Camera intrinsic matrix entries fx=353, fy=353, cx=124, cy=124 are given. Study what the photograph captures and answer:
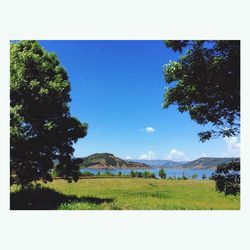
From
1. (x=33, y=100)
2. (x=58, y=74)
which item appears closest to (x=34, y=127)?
(x=33, y=100)

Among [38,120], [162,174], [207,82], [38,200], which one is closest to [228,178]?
[207,82]

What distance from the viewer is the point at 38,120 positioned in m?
16.3

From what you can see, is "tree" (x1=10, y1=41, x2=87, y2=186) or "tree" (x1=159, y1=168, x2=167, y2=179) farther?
"tree" (x1=159, y1=168, x2=167, y2=179)

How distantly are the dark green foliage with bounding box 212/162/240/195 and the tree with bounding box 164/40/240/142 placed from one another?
1460 millimetres

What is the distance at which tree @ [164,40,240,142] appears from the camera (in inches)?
498

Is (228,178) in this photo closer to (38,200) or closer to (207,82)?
(207,82)

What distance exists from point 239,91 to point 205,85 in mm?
1232

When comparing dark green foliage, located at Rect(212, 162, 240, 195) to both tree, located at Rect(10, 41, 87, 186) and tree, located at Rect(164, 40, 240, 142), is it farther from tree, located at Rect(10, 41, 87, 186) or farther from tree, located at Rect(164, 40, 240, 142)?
tree, located at Rect(10, 41, 87, 186)

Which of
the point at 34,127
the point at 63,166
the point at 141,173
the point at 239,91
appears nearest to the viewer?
the point at 239,91

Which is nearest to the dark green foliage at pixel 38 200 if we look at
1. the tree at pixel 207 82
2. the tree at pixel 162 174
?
the tree at pixel 207 82

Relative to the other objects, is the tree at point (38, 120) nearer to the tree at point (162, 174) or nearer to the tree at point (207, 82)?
the tree at point (207, 82)

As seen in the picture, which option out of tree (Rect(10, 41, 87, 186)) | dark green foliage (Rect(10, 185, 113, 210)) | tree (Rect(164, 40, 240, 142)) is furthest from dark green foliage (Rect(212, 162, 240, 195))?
tree (Rect(10, 41, 87, 186))
